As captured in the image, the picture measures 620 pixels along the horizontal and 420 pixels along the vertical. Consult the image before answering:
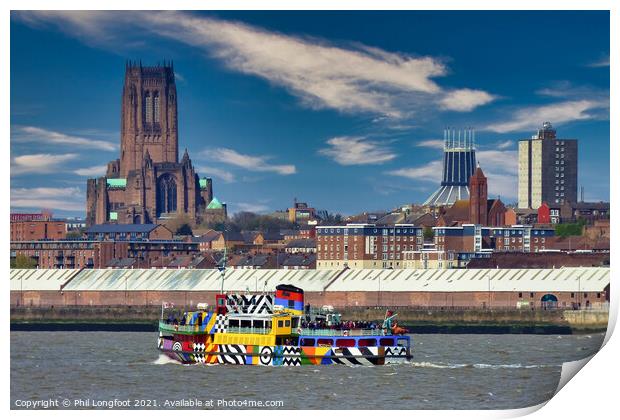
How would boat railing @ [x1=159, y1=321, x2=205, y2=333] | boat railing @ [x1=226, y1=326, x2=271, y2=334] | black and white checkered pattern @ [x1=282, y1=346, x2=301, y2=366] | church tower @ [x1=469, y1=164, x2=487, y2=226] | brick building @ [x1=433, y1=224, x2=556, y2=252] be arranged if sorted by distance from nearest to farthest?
boat railing @ [x1=226, y1=326, x2=271, y2=334] → black and white checkered pattern @ [x1=282, y1=346, x2=301, y2=366] → boat railing @ [x1=159, y1=321, x2=205, y2=333] → brick building @ [x1=433, y1=224, x2=556, y2=252] → church tower @ [x1=469, y1=164, x2=487, y2=226]

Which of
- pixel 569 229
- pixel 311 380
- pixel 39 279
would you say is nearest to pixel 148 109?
pixel 569 229

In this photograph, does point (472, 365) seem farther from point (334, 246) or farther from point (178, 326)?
point (334, 246)

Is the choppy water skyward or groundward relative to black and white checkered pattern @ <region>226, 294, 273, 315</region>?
groundward

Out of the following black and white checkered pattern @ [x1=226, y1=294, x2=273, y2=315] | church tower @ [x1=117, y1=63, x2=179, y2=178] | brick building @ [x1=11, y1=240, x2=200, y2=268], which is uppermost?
church tower @ [x1=117, y1=63, x2=179, y2=178]

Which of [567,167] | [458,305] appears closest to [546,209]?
[567,167]

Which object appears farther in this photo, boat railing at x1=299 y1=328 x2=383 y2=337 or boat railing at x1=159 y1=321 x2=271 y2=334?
boat railing at x1=299 y1=328 x2=383 y2=337

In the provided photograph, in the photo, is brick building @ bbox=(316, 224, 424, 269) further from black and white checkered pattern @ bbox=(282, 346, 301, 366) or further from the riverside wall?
black and white checkered pattern @ bbox=(282, 346, 301, 366)

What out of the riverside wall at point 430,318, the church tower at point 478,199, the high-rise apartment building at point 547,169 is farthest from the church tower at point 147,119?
the riverside wall at point 430,318

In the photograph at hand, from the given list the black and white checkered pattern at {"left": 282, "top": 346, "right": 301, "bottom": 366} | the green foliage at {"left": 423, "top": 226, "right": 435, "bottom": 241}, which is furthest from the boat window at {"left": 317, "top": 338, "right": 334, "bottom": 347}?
the green foliage at {"left": 423, "top": 226, "right": 435, "bottom": 241}
